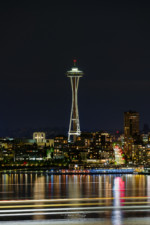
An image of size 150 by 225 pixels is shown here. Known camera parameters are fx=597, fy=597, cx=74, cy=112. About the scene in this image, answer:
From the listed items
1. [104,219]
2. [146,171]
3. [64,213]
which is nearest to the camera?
[104,219]

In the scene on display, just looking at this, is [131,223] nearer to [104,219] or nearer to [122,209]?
[104,219]

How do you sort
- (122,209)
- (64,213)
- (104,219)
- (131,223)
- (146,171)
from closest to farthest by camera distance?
(131,223), (104,219), (64,213), (122,209), (146,171)

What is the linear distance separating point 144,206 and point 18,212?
853cm

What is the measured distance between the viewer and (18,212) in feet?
116

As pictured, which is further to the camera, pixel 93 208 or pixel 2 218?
pixel 93 208

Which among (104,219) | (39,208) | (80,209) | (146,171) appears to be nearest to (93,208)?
(80,209)

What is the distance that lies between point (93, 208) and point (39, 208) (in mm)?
3559

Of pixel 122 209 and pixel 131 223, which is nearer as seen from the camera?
pixel 131 223

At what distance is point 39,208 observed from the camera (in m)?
38.7

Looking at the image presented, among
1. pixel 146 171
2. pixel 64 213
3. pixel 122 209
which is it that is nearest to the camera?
pixel 64 213

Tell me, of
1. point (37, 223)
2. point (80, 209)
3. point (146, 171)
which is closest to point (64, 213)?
point (80, 209)

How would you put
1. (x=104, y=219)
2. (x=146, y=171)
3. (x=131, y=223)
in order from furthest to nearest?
(x=146, y=171)
(x=104, y=219)
(x=131, y=223)

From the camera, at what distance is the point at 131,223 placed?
29156 mm

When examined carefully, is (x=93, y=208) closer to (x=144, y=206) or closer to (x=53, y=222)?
(x=144, y=206)
